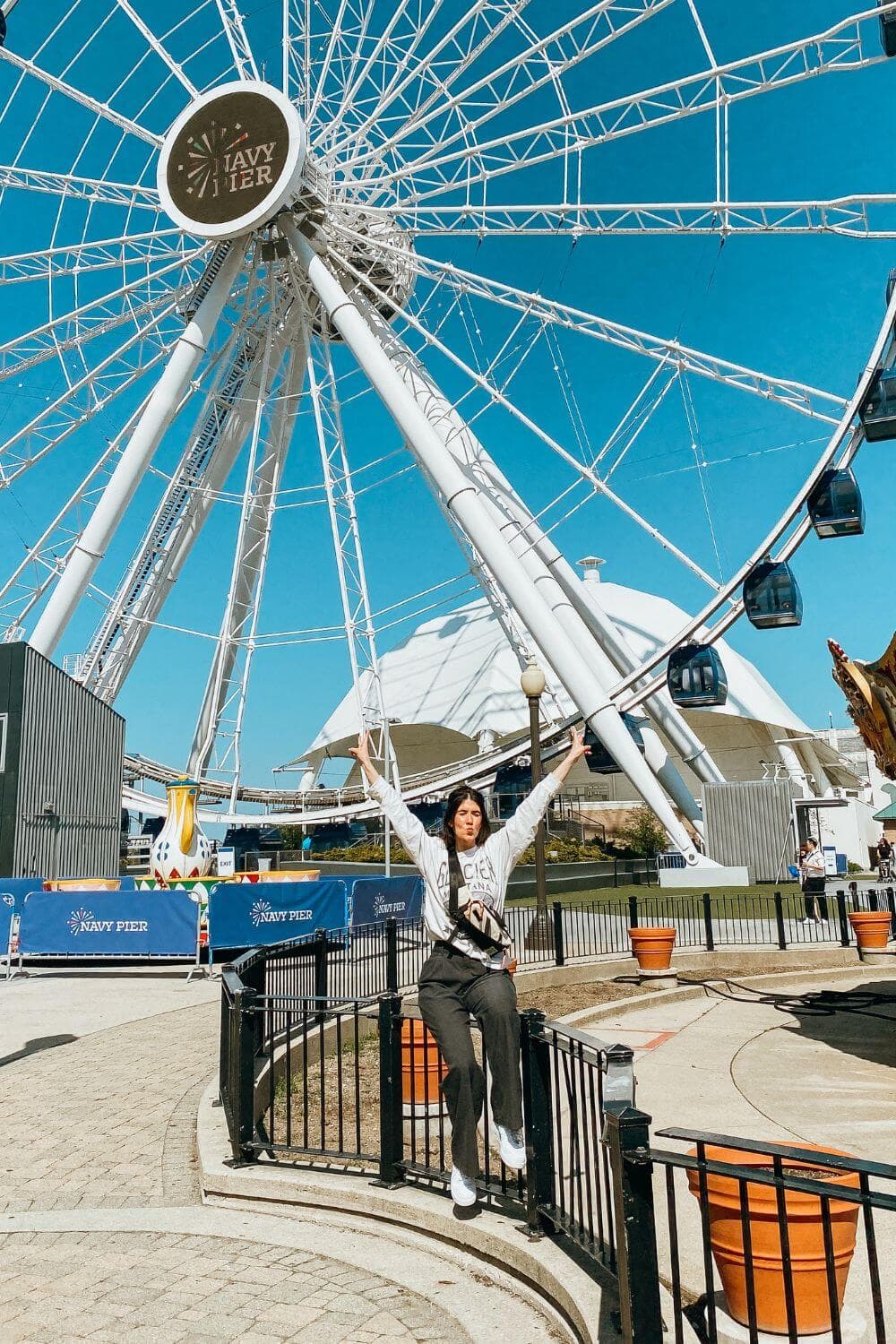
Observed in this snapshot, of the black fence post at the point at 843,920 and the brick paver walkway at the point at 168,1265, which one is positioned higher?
the black fence post at the point at 843,920

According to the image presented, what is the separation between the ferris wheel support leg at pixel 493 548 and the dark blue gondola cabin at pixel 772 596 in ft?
12.4

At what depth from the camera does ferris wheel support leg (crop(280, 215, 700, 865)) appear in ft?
75.2

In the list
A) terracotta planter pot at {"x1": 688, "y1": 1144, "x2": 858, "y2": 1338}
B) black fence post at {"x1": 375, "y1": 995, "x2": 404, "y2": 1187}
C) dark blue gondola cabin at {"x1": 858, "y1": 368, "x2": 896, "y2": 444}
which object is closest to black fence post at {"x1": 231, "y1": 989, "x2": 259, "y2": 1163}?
black fence post at {"x1": 375, "y1": 995, "x2": 404, "y2": 1187}

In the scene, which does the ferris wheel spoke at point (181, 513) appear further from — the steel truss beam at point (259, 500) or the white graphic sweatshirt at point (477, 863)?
the white graphic sweatshirt at point (477, 863)

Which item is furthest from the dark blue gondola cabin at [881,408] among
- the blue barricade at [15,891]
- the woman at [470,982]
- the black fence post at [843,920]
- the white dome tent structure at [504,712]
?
the white dome tent structure at [504,712]

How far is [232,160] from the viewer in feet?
86.3

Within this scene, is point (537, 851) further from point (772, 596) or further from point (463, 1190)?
point (463, 1190)

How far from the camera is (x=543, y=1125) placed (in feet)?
16.6

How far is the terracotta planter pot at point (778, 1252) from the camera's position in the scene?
3.86m

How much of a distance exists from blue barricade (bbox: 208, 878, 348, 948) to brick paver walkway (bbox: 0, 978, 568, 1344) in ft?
30.4

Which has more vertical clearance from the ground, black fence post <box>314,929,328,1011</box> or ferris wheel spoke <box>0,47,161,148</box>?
ferris wheel spoke <box>0,47,161,148</box>

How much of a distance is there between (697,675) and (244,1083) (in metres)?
19.1

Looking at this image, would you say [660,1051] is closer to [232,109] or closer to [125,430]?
[125,430]

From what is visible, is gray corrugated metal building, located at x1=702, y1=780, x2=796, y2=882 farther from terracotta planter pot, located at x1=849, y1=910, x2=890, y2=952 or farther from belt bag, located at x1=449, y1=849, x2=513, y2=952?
belt bag, located at x1=449, y1=849, x2=513, y2=952
